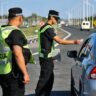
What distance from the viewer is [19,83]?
19.6ft

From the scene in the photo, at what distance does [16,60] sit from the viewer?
231 inches

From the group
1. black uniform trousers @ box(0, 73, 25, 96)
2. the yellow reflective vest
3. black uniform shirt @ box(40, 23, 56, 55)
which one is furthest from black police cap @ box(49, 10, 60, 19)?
black uniform trousers @ box(0, 73, 25, 96)

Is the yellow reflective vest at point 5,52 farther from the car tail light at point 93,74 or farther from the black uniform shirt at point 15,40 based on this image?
the car tail light at point 93,74

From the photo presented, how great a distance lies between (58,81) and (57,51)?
4504 mm

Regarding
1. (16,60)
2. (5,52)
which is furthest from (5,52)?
(16,60)

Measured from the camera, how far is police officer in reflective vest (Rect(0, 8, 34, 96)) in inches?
232

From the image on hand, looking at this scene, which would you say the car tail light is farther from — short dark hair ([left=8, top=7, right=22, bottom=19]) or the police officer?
the police officer

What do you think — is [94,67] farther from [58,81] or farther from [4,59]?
[58,81]

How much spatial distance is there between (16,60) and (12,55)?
0.56ft

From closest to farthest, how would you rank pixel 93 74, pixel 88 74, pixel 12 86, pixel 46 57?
pixel 12 86, pixel 93 74, pixel 88 74, pixel 46 57

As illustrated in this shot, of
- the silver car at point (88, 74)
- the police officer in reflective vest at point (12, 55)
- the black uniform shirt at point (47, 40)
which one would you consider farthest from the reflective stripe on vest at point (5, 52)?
the black uniform shirt at point (47, 40)

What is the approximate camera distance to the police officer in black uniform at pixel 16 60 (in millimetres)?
5832

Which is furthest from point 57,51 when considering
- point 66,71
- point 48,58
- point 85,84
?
point 66,71

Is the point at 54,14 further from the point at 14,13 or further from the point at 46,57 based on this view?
the point at 14,13
